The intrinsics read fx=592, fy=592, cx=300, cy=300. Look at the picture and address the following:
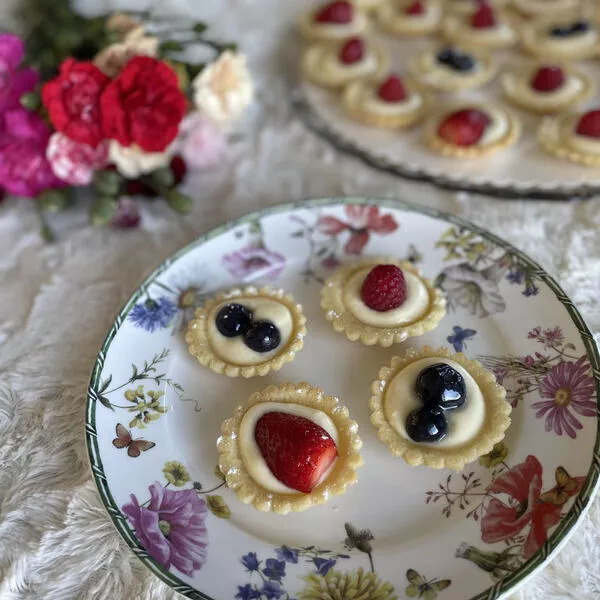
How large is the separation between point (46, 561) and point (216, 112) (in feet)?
3.21

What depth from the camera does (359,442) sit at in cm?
95

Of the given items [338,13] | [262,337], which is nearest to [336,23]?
[338,13]

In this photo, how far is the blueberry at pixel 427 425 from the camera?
936 millimetres

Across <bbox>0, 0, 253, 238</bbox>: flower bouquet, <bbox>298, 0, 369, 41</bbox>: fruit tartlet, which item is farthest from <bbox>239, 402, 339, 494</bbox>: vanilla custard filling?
<bbox>298, 0, 369, 41</bbox>: fruit tartlet

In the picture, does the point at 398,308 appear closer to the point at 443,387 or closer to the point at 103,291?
the point at 443,387

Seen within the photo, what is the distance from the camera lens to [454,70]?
166 cm

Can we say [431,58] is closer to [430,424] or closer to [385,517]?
[430,424]

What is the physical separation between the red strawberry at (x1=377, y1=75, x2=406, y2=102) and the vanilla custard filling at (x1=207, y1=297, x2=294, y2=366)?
738 mm

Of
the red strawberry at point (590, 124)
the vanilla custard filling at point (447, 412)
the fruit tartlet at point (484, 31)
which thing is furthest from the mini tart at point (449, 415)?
the fruit tartlet at point (484, 31)

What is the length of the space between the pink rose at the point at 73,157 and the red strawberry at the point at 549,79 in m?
1.13

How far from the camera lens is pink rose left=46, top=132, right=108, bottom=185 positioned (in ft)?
4.17

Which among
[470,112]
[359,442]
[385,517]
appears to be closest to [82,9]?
[470,112]

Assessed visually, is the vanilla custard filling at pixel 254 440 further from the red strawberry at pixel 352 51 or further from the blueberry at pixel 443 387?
the red strawberry at pixel 352 51

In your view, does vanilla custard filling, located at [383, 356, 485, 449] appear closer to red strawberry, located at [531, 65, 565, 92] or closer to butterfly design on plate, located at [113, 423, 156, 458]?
butterfly design on plate, located at [113, 423, 156, 458]
